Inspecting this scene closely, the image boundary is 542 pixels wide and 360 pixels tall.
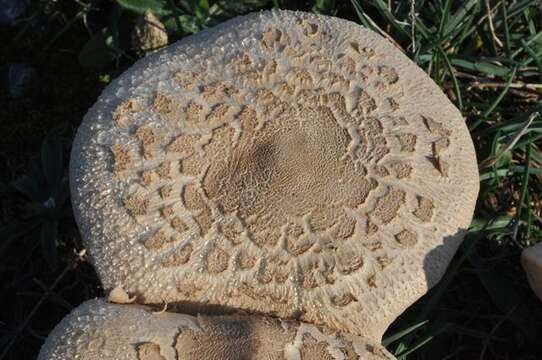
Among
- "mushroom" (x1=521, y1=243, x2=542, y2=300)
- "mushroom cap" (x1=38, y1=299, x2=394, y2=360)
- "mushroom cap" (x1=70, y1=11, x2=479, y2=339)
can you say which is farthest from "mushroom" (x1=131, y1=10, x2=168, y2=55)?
"mushroom" (x1=521, y1=243, x2=542, y2=300)

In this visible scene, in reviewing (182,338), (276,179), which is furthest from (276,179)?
(182,338)

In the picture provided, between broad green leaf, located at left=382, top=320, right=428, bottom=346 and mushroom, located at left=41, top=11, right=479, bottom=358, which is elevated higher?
mushroom, located at left=41, top=11, right=479, bottom=358

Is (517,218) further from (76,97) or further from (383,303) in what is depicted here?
(76,97)

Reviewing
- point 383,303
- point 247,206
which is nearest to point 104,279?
point 247,206

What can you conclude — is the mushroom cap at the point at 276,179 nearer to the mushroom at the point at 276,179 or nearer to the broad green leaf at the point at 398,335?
the mushroom at the point at 276,179

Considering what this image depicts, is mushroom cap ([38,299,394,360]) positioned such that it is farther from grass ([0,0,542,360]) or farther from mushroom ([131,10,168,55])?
mushroom ([131,10,168,55])
